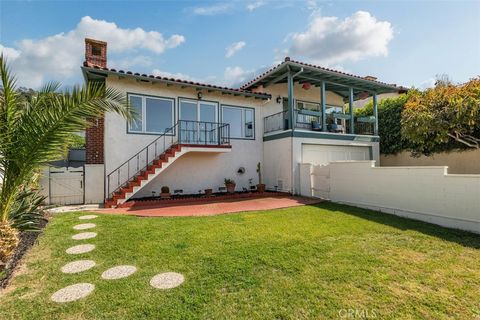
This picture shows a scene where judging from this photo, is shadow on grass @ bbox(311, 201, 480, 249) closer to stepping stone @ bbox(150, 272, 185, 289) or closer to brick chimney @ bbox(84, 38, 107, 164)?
stepping stone @ bbox(150, 272, 185, 289)

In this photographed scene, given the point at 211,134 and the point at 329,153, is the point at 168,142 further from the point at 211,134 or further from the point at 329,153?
the point at 329,153

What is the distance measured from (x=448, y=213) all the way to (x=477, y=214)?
0.63 metres

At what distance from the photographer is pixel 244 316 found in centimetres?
282

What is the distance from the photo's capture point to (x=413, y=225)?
22.7 feet

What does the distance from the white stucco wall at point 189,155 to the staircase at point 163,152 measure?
1.13ft

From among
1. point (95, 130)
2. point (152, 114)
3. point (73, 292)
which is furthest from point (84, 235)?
point (152, 114)

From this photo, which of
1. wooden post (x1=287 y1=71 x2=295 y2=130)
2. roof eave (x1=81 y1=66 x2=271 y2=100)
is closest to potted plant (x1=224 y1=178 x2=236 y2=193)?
wooden post (x1=287 y1=71 x2=295 y2=130)

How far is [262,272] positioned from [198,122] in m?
9.23

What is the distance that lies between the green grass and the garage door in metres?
6.21

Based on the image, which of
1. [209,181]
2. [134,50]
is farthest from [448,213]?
[134,50]

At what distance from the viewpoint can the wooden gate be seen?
938 centimetres

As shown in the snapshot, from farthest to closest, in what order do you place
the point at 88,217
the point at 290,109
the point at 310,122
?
the point at 310,122
the point at 290,109
the point at 88,217

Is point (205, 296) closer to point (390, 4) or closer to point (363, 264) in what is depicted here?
point (363, 264)

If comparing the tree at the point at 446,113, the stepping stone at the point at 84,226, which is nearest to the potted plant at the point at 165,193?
the stepping stone at the point at 84,226
